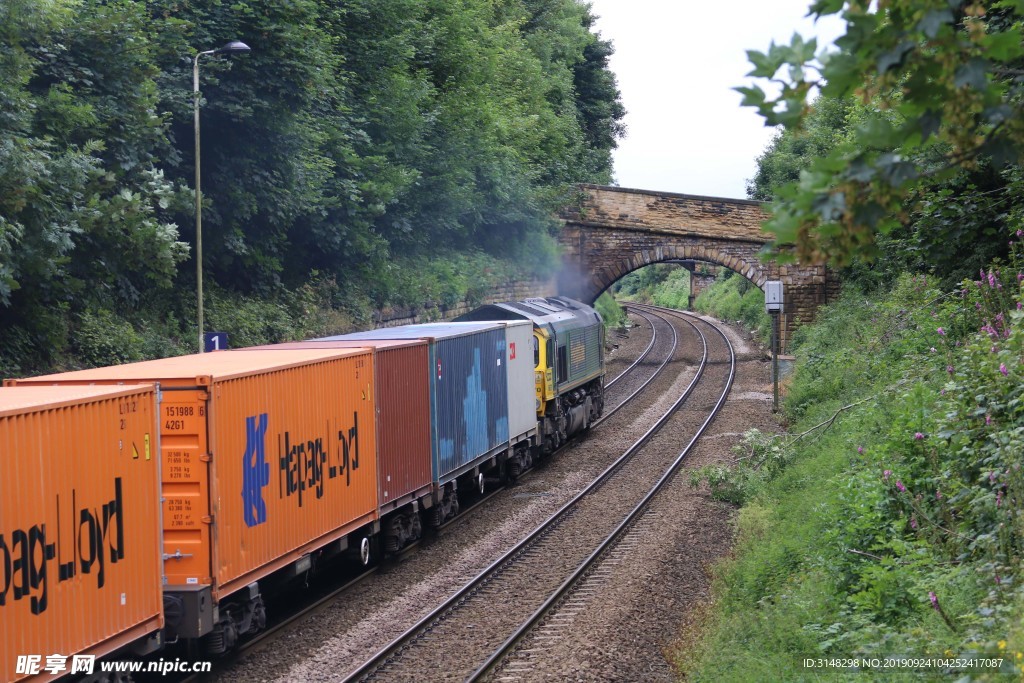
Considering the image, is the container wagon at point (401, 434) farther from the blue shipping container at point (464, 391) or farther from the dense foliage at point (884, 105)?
the dense foliage at point (884, 105)

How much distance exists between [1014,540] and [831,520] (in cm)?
310

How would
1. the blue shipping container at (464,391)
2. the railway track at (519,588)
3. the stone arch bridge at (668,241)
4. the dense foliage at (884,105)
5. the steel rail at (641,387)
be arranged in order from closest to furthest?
the dense foliage at (884,105), the railway track at (519,588), the blue shipping container at (464,391), the steel rail at (641,387), the stone arch bridge at (668,241)

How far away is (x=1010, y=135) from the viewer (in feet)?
13.5

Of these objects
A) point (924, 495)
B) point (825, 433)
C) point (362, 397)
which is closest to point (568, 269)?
point (825, 433)

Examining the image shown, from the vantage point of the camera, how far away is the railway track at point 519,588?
32.2 ft

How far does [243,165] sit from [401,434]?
478 inches

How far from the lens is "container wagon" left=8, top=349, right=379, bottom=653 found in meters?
8.89

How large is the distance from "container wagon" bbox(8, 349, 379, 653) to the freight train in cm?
2

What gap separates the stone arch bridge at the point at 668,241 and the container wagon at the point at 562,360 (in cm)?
1362

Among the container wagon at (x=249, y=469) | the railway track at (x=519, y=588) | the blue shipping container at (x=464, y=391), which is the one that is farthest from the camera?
the blue shipping container at (x=464, y=391)

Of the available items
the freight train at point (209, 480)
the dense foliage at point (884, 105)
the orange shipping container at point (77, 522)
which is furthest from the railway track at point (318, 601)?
the dense foliage at point (884, 105)

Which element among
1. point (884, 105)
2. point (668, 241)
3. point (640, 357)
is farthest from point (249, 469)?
point (640, 357)

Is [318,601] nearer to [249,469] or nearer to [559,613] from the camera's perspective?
[559,613]

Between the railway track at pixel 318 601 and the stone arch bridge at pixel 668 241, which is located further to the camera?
the stone arch bridge at pixel 668 241
